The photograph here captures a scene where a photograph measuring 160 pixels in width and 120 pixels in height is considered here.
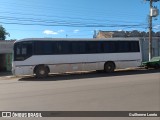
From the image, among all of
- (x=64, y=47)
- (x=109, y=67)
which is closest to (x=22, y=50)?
(x=64, y=47)

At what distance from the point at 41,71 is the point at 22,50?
6.89 ft

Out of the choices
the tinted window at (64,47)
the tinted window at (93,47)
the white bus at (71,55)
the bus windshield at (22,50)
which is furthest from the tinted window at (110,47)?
the bus windshield at (22,50)

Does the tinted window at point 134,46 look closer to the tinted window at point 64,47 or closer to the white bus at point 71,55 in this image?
the white bus at point 71,55

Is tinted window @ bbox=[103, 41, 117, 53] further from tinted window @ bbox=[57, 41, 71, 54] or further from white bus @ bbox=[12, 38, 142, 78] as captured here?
tinted window @ bbox=[57, 41, 71, 54]

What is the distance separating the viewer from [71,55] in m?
23.9

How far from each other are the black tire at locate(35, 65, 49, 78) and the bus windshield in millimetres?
1200

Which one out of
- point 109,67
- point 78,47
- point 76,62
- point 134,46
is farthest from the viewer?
point 134,46

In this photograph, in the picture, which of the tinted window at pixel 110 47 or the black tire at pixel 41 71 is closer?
the black tire at pixel 41 71

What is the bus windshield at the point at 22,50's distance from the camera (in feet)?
72.0

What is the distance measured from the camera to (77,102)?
10.9m

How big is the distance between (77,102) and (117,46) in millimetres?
Result: 15780

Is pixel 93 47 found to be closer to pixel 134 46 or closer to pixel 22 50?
pixel 134 46

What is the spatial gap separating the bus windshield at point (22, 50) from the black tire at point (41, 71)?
1200 mm

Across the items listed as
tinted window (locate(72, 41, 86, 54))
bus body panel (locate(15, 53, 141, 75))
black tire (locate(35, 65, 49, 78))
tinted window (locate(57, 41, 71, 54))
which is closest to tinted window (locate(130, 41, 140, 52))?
bus body panel (locate(15, 53, 141, 75))
